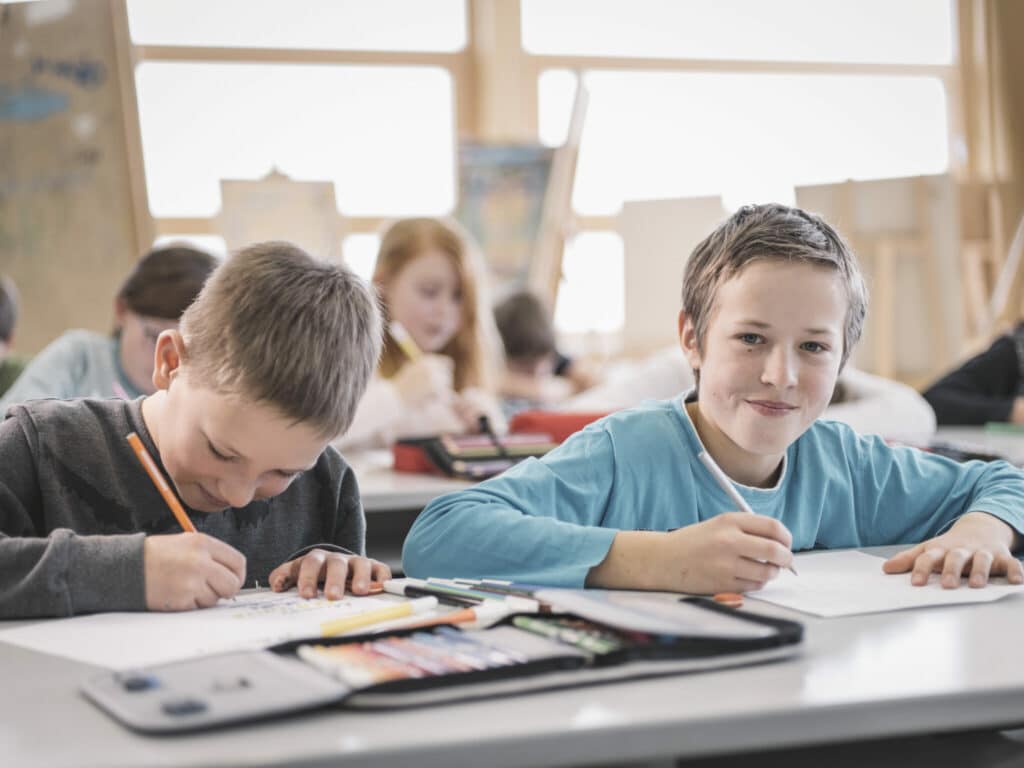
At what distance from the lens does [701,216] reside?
4.37 meters

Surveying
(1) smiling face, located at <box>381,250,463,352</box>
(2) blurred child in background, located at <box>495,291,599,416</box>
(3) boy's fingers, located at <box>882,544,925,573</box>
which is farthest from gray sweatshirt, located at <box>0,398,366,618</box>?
(2) blurred child in background, located at <box>495,291,599,416</box>

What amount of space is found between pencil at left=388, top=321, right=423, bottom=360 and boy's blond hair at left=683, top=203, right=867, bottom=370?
1.71 metres

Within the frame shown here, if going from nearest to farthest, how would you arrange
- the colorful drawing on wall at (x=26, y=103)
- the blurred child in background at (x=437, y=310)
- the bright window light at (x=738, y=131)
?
the blurred child in background at (x=437, y=310)
the colorful drawing on wall at (x=26, y=103)
the bright window light at (x=738, y=131)

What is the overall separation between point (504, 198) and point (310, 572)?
3840mm

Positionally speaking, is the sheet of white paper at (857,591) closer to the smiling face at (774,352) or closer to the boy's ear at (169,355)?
the smiling face at (774,352)

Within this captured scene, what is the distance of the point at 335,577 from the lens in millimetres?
1123

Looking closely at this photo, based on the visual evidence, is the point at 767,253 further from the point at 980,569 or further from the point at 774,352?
the point at 980,569

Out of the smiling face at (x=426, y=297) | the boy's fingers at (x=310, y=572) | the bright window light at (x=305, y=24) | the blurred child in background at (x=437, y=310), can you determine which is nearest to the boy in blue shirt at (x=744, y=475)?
the boy's fingers at (x=310, y=572)

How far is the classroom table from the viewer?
0.66m

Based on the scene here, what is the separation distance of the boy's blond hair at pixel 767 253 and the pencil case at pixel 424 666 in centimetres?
52

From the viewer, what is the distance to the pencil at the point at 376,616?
0.91 metres

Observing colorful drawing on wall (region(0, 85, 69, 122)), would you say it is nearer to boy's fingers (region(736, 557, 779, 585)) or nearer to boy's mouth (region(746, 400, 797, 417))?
boy's mouth (region(746, 400, 797, 417))

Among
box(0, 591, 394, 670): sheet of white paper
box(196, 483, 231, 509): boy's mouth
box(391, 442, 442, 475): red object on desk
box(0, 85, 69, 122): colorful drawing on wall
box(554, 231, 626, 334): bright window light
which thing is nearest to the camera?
box(0, 591, 394, 670): sheet of white paper

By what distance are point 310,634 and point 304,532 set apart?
0.50 meters
